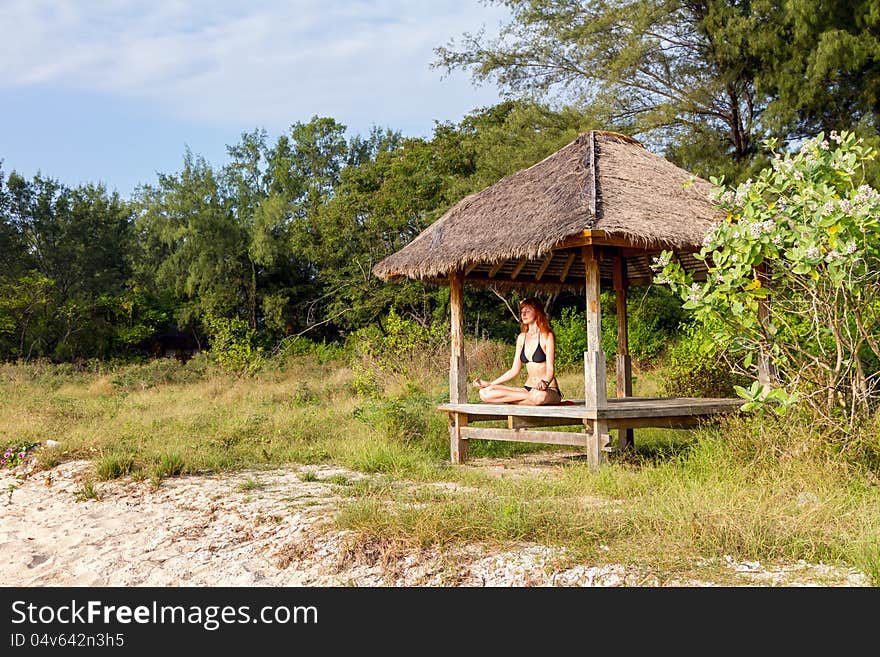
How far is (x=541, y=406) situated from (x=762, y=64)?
12293 millimetres

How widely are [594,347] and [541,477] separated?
1.44 metres

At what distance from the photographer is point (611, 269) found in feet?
36.8

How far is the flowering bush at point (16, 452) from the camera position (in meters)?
9.05

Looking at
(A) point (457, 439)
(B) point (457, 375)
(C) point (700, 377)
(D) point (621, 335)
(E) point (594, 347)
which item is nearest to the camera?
(E) point (594, 347)

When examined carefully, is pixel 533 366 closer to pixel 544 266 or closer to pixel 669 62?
pixel 544 266

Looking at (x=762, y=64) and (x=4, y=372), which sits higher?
(x=762, y=64)

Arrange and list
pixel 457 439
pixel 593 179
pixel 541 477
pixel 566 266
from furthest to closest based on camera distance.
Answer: pixel 566 266 < pixel 457 439 < pixel 593 179 < pixel 541 477

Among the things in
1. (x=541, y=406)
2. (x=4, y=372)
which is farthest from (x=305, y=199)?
(x=541, y=406)

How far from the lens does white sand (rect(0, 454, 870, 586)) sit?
176 inches

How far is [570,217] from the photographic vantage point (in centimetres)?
775

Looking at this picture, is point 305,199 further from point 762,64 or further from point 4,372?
point 762,64

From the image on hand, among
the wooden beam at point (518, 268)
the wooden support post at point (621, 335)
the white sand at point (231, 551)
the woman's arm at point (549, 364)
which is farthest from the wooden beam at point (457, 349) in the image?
the white sand at point (231, 551)

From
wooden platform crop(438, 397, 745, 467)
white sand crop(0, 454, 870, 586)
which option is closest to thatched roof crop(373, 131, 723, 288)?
wooden platform crop(438, 397, 745, 467)

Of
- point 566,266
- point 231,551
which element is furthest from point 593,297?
point 231,551
